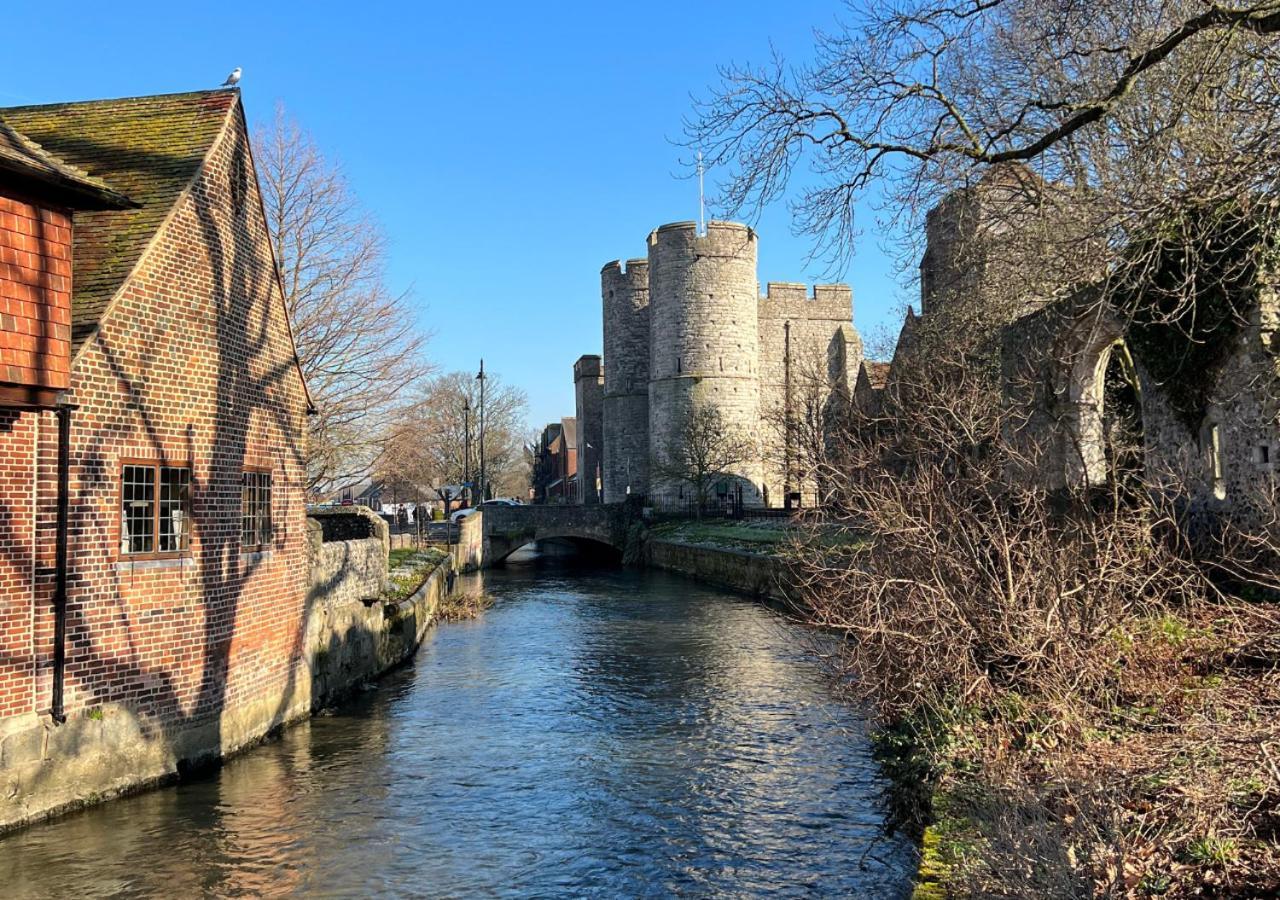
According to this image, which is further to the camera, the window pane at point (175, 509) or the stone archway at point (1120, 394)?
the stone archway at point (1120, 394)

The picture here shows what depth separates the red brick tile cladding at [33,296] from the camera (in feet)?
28.5

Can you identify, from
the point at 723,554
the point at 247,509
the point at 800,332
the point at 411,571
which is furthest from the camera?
the point at 800,332

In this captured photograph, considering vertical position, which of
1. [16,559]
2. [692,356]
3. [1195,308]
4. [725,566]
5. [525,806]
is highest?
[692,356]

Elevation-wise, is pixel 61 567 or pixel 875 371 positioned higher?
pixel 875 371

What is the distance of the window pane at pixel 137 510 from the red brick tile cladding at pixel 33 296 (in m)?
1.45

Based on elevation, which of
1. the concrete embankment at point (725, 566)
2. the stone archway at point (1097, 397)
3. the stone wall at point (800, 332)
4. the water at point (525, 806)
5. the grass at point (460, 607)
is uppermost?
the stone wall at point (800, 332)

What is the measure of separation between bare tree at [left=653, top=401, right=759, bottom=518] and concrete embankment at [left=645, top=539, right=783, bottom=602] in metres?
6.42

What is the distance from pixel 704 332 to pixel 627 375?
8787 mm

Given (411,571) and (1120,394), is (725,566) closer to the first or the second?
(411,571)

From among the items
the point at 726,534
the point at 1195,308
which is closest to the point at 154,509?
the point at 1195,308

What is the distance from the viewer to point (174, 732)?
10352mm

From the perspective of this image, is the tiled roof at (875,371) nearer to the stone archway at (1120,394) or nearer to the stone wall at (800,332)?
the stone wall at (800,332)

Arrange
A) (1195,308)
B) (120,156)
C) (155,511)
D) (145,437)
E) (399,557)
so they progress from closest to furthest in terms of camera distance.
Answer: (145,437) → (155,511) → (1195,308) → (120,156) → (399,557)

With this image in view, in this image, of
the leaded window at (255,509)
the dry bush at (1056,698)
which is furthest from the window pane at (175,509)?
the dry bush at (1056,698)
